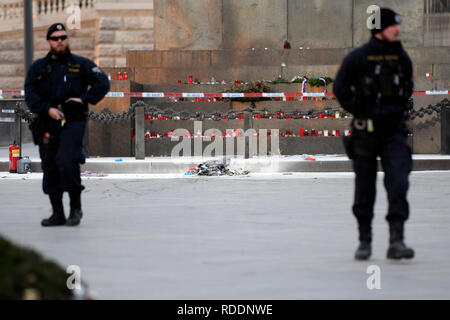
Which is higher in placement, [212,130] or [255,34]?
[255,34]

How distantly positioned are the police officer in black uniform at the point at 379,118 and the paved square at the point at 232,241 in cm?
33

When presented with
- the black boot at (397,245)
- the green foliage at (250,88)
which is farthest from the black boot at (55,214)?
the green foliage at (250,88)

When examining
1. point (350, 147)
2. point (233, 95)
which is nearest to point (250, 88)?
point (233, 95)

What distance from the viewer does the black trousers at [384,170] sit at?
656 centimetres

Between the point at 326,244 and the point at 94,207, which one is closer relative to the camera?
the point at 326,244

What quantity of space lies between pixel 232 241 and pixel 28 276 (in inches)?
173

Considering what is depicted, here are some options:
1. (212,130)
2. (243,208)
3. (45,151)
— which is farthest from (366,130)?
(212,130)

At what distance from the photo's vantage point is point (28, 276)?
3266mm

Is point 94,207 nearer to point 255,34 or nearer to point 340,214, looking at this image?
point 340,214

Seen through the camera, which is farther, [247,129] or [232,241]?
[247,129]

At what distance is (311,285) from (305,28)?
22127mm

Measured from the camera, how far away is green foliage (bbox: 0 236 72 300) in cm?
323

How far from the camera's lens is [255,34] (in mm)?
27172

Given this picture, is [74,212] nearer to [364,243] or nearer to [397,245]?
[364,243]
